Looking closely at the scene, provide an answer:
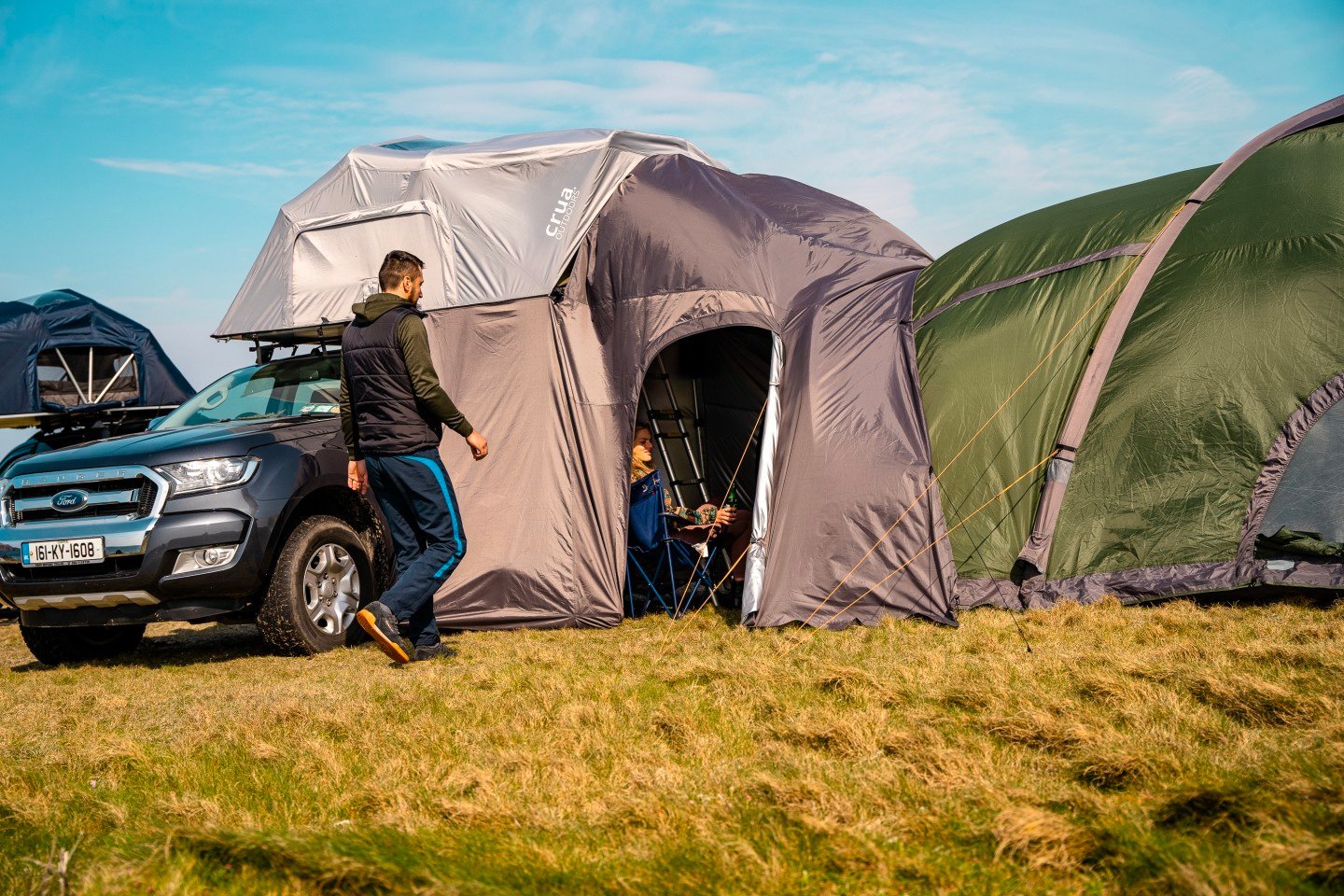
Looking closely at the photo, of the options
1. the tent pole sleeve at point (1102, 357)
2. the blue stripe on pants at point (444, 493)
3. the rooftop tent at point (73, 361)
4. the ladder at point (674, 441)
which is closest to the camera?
the blue stripe on pants at point (444, 493)

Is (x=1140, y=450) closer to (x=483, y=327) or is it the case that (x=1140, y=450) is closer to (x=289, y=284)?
(x=483, y=327)

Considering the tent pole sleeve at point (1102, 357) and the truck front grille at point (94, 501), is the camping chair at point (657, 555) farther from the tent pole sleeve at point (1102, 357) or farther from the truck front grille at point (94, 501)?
the truck front grille at point (94, 501)

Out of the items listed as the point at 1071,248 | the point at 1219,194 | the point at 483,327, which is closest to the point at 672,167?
the point at 483,327

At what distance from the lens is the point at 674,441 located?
9094 millimetres

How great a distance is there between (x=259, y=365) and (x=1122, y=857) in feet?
23.0

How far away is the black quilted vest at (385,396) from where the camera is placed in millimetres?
6246

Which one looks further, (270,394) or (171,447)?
(270,394)

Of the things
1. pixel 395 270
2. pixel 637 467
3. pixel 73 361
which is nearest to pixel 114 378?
pixel 73 361

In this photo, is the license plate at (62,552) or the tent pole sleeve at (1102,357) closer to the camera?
the license plate at (62,552)

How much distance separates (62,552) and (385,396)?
6.74 feet

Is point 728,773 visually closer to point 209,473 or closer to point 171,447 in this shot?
point 209,473

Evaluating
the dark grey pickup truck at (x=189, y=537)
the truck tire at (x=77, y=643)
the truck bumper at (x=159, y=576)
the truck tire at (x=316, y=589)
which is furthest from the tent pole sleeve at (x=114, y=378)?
the truck tire at (x=316, y=589)

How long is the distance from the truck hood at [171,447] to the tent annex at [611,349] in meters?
1.32

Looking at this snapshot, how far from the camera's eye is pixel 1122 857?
2729mm
